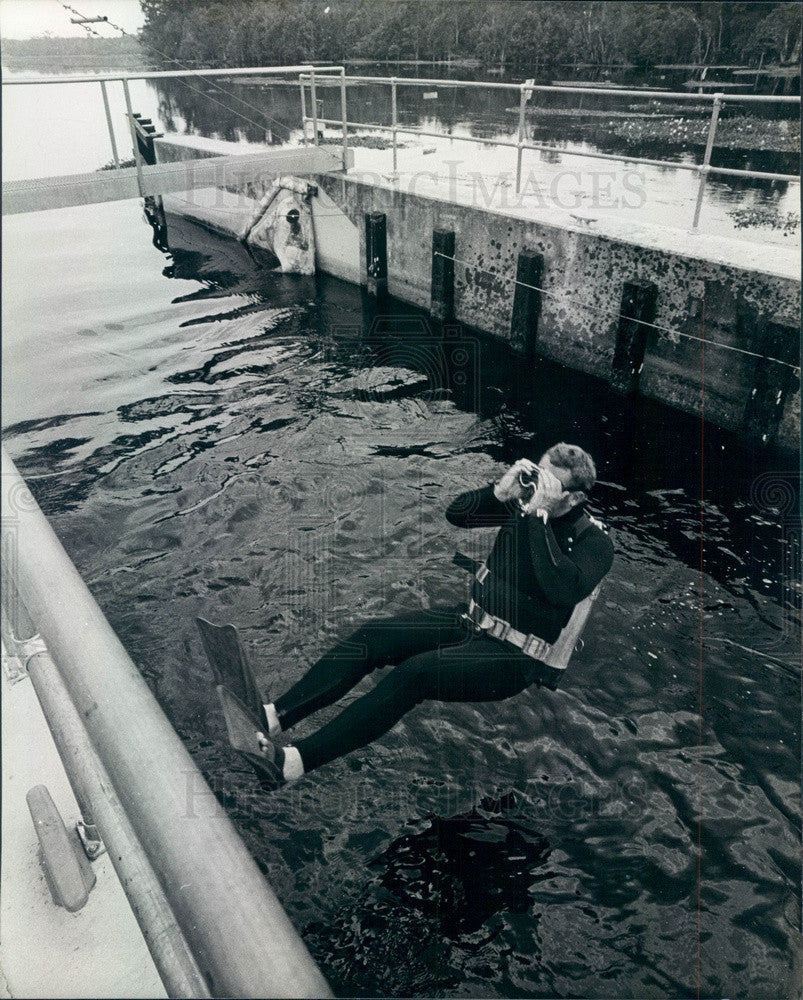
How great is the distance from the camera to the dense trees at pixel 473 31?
1920cm

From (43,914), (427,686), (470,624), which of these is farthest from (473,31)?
(43,914)

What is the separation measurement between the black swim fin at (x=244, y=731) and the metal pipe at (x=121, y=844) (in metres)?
1.12

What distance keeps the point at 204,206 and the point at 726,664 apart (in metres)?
14.9

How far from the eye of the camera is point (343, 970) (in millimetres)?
3021

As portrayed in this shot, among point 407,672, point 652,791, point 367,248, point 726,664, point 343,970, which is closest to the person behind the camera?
point 343,970

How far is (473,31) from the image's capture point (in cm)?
2509

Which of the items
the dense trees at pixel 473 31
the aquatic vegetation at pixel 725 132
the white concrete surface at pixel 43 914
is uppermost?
the dense trees at pixel 473 31

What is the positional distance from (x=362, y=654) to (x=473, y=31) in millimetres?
27613

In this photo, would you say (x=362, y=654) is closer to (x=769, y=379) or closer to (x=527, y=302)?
(x=769, y=379)

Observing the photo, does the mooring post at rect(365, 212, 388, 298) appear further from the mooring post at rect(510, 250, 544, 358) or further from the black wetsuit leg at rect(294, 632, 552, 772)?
the black wetsuit leg at rect(294, 632, 552, 772)

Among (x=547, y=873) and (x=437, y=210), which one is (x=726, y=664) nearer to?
(x=547, y=873)

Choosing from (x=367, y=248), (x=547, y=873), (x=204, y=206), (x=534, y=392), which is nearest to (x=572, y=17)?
(x=204, y=206)

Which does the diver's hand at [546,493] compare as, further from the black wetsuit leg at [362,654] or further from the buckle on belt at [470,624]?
the black wetsuit leg at [362,654]

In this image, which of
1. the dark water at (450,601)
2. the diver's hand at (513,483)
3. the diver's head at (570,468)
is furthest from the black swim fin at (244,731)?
the diver's head at (570,468)
